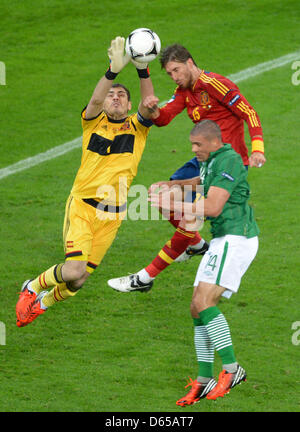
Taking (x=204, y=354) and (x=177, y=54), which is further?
(x=177, y=54)

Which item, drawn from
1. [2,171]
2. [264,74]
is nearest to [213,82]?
[2,171]

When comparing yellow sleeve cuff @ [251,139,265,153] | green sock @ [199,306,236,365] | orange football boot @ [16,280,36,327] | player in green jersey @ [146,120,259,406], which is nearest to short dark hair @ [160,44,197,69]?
yellow sleeve cuff @ [251,139,265,153]

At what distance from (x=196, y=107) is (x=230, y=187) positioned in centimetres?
179

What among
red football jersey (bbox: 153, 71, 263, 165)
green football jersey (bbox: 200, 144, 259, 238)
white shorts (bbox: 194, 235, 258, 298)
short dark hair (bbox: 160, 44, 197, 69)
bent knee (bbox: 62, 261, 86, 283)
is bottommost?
bent knee (bbox: 62, 261, 86, 283)

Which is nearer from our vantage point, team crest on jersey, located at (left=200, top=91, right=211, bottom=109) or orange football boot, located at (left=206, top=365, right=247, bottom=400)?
orange football boot, located at (left=206, top=365, right=247, bottom=400)

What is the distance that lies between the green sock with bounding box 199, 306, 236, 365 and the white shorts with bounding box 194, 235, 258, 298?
283 millimetres

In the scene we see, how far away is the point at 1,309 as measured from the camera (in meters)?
9.77

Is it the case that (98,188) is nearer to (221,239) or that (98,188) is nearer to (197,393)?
(221,239)

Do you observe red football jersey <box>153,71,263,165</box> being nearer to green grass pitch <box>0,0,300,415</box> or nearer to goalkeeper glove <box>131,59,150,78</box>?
goalkeeper glove <box>131,59,150,78</box>

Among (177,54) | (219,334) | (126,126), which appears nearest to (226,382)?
(219,334)

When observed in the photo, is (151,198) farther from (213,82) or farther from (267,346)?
(267,346)

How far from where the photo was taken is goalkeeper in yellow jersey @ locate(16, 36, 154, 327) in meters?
8.99

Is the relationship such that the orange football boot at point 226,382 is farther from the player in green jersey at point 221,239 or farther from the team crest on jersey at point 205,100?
the team crest on jersey at point 205,100

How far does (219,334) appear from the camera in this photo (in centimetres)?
764
